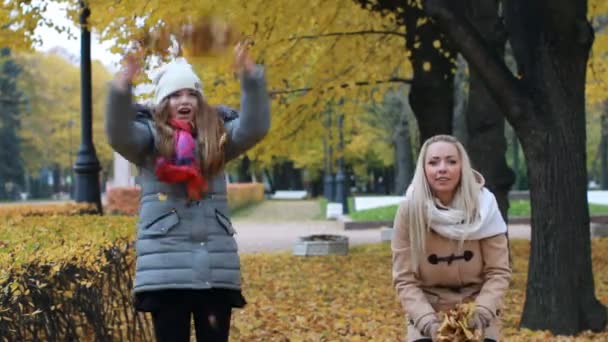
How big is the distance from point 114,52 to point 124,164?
23497 millimetres

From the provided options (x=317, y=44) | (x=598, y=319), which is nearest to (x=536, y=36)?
(x=598, y=319)

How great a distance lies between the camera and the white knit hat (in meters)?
3.29

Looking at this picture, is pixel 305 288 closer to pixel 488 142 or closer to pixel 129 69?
pixel 488 142

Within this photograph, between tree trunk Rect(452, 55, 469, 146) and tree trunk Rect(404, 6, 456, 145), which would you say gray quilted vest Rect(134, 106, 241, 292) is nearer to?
tree trunk Rect(404, 6, 456, 145)

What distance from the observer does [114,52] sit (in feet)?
30.3

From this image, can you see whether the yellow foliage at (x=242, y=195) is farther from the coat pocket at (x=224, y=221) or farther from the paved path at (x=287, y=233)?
the coat pocket at (x=224, y=221)

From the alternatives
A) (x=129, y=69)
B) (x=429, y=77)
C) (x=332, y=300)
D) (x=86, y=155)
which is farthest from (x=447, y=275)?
(x=86, y=155)

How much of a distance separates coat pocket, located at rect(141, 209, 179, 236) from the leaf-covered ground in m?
3.78

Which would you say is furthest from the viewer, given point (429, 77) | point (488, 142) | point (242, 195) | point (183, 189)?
point (242, 195)

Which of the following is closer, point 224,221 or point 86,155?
point 224,221

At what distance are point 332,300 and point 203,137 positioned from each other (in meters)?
6.20

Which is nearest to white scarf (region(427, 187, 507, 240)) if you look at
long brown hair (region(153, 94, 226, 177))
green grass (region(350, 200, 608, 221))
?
long brown hair (region(153, 94, 226, 177))

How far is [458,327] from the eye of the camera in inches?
125

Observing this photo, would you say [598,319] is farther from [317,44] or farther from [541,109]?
[317,44]
